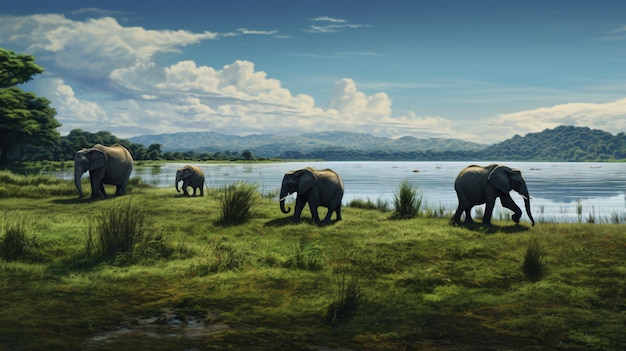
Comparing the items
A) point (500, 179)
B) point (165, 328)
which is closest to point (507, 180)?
point (500, 179)

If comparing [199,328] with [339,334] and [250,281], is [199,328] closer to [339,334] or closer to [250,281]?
[339,334]

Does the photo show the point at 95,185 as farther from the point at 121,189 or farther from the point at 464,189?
the point at 464,189

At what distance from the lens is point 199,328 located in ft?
20.6

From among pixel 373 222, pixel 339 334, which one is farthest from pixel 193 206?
pixel 339 334

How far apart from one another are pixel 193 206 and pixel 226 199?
384 centimetres

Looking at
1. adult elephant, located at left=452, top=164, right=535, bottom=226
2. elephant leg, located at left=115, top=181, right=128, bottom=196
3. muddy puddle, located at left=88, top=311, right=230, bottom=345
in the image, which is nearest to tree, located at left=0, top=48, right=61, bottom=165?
elephant leg, located at left=115, top=181, right=128, bottom=196

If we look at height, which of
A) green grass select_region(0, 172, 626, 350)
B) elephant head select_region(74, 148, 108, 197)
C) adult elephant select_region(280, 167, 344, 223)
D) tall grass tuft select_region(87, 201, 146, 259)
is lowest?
green grass select_region(0, 172, 626, 350)

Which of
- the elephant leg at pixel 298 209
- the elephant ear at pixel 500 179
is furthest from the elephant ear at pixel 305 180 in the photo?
the elephant ear at pixel 500 179

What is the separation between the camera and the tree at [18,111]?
153 ft

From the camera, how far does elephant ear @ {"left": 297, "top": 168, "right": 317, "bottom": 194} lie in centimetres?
1459

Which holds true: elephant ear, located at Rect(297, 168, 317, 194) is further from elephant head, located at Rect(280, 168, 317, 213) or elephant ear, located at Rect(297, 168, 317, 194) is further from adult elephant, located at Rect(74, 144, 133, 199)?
adult elephant, located at Rect(74, 144, 133, 199)

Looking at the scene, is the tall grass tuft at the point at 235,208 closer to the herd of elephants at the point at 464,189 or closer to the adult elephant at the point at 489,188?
the herd of elephants at the point at 464,189

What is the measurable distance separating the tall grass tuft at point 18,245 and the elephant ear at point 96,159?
32.1 ft

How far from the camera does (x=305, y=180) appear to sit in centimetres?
1462
